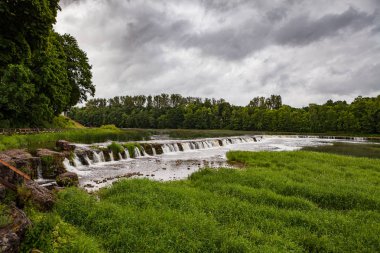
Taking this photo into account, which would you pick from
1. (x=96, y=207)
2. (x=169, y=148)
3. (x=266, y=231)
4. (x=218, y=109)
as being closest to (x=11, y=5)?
(x=96, y=207)

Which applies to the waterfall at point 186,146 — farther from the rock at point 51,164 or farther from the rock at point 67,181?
the rock at point 67,181

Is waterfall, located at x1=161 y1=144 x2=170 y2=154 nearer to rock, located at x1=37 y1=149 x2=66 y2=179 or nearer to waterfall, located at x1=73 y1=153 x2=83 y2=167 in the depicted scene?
waterfall, located at x1=73 y1=153 x2=83 y2=167

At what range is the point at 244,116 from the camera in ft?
420

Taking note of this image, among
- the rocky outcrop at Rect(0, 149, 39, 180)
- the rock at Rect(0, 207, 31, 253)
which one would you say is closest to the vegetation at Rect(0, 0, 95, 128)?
the rocky outcrop at Rect(0, 149, 39, 180)

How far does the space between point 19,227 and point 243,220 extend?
765 centimetres

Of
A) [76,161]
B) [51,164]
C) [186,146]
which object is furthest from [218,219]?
[186,146]

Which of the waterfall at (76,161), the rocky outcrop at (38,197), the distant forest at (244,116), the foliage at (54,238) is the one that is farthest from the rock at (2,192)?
the distant forest at (244,116)

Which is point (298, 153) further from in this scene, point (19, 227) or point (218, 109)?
point (218, 109)

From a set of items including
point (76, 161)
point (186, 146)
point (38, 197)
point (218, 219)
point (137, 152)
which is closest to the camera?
point (38, 197)

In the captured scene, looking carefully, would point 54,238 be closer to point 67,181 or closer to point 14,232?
point 14,232

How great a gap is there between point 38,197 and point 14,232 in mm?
3503

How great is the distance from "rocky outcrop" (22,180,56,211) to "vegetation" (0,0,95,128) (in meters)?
10.8

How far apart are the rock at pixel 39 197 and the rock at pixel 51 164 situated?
10.6 m

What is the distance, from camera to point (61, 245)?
7219 millimetres
